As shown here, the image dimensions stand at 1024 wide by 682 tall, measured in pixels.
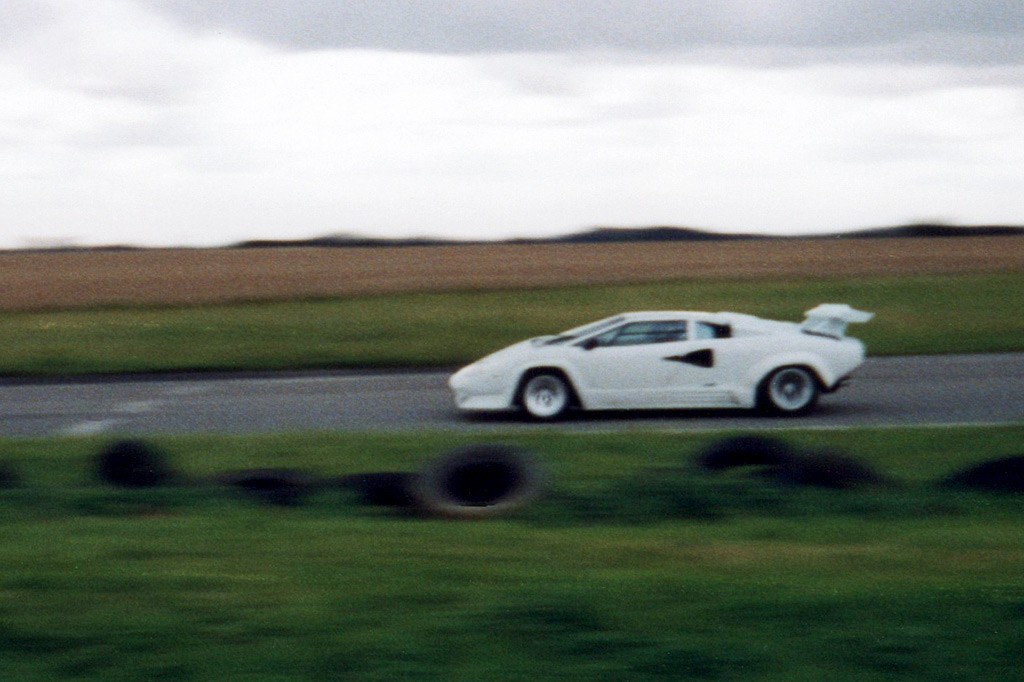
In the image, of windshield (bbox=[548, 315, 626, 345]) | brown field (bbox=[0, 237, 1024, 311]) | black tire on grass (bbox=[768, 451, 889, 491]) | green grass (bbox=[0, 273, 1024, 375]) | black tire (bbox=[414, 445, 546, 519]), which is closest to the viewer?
black tire (bbox=[414, 445, 546, 519])

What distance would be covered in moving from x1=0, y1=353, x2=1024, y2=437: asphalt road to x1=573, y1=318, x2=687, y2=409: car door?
0.24m

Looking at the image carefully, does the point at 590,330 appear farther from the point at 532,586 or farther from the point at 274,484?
the point at 532,586

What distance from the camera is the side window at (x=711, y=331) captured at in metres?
14.3

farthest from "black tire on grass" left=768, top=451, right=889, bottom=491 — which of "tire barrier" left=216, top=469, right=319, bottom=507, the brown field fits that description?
the brown field

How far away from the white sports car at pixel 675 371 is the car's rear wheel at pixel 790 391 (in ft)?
0.04

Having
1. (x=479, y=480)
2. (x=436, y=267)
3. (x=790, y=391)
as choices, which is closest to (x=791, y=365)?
(x=790, y=391)

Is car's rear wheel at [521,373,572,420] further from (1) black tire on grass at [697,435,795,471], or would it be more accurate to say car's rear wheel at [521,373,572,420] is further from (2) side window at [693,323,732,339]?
(1) black tire on grass at [697,435,795,471]

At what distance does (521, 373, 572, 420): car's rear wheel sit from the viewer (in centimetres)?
1429

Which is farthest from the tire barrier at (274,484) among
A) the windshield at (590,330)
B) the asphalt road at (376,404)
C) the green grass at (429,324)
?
the green grass at (429,324)

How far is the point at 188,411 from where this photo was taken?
15.7 metres

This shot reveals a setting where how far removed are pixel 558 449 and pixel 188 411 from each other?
21.4 ft

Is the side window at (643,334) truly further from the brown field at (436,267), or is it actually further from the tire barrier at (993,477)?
the brown field at (436,267)

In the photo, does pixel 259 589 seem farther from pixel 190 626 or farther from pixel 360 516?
pixel 360 516

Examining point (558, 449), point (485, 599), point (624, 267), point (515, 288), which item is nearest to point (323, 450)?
point (558, 449)
